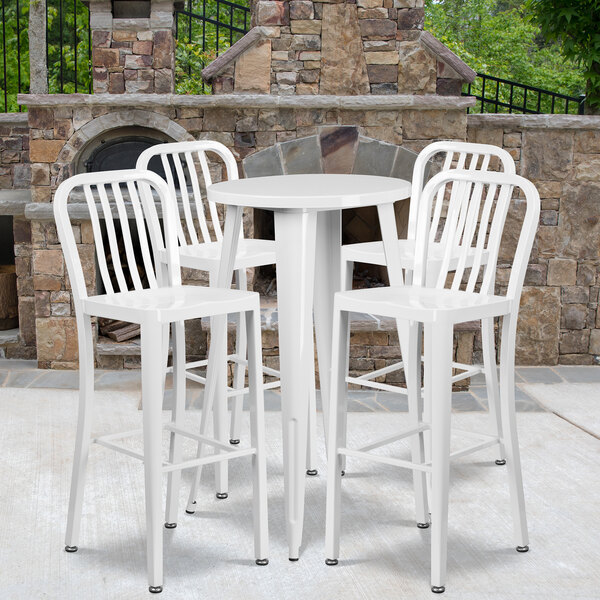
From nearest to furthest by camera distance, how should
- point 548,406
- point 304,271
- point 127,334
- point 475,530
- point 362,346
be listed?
point 304,271 → point 475,530 → point 548,406 → point 362,346 → point 127,334

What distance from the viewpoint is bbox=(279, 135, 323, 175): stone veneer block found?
5.12 m

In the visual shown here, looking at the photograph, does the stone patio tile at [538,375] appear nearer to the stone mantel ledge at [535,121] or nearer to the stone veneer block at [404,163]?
the stone veneer block at [404,163]

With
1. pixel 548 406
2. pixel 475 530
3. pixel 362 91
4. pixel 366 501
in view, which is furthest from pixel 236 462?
pixel 362 91

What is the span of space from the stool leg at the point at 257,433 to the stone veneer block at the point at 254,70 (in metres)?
2.54

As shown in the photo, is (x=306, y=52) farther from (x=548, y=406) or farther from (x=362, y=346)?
(x=548, y=406)

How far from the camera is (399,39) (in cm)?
512

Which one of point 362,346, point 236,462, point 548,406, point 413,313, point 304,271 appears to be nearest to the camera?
point 413,313

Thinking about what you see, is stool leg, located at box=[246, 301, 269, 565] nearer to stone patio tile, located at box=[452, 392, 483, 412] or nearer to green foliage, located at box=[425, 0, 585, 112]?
stone patio tile, located at box=[452, 392, 483, 412]

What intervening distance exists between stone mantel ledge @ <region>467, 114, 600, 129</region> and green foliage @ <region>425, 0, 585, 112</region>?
9.35 m

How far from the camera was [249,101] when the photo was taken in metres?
5.05

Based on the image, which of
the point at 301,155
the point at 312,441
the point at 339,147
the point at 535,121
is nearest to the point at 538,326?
the point at 535,121

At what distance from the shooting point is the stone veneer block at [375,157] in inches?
201

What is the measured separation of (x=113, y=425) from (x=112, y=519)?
1.09m

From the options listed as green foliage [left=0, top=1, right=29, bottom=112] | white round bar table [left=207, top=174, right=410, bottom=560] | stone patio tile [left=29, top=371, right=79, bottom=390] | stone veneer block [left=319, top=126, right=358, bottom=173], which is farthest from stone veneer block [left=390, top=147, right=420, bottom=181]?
green foliage [left=0, top=1, right=29, bottom=112]
